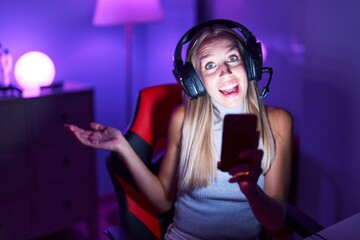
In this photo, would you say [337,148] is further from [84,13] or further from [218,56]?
[84,13]

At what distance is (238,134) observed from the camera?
0.93 meters

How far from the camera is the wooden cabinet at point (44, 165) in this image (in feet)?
7.30

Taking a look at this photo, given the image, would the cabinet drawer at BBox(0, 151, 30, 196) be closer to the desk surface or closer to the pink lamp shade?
the pink lamp shade

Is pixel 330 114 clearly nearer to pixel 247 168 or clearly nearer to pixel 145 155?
pixel 145 155

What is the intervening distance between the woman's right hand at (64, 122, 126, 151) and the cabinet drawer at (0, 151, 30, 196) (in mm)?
1102

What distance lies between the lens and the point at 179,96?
1529 millimetres

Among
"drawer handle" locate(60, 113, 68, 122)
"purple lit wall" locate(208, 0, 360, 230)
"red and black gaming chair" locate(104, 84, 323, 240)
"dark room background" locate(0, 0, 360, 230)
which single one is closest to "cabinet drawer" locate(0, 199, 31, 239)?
"drawer handle" locate(60, 113, 68, 122)

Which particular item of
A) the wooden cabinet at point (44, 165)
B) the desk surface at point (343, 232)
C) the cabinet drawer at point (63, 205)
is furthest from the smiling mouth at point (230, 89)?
the cabinet drawer at point (63, 205)

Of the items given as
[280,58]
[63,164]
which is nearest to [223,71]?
[280,58]

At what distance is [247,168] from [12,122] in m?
1.61

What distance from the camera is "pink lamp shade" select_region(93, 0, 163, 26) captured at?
2598 mm

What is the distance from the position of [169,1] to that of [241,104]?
1830 mm

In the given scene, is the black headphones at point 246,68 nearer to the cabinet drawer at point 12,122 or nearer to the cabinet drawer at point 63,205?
the cabinet drawer at point 12,122

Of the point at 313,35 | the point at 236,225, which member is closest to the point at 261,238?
the point at 236,225
